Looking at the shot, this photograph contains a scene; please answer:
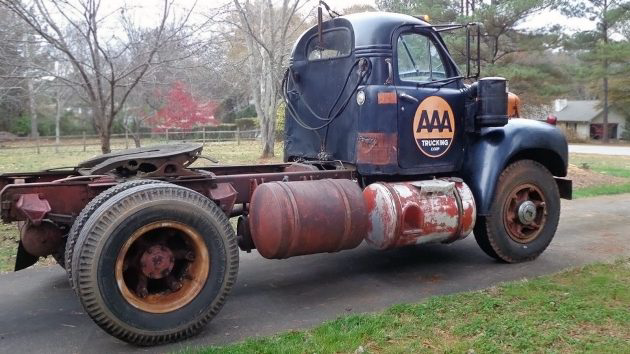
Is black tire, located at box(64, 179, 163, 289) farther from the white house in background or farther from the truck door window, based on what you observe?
the white house in background

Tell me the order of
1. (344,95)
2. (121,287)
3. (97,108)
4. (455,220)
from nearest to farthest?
(121,287), (455,220), (344,95), (97,108)

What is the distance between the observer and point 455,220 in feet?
17.7

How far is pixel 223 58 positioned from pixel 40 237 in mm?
8135

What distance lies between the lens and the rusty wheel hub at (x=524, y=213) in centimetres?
599

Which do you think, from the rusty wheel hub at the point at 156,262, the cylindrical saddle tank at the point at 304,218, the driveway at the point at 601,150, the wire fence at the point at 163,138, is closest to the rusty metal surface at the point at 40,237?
the rusty wheel hub at the point at 156,262

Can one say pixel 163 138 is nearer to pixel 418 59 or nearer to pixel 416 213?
pixel 418 59

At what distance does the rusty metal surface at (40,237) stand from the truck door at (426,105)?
3.03 m

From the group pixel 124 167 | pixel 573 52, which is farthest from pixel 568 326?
pixel 573 52

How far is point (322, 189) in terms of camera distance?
489 centimetres

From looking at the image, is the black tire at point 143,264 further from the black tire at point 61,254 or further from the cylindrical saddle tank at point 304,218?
the black tire at point 61,254

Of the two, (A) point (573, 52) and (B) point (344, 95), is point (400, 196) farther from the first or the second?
(A) point (573, 52)

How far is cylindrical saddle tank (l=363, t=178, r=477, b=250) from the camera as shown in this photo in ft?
16.7

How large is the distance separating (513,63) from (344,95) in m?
21.7

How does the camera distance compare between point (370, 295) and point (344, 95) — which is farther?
point (344, 95)
